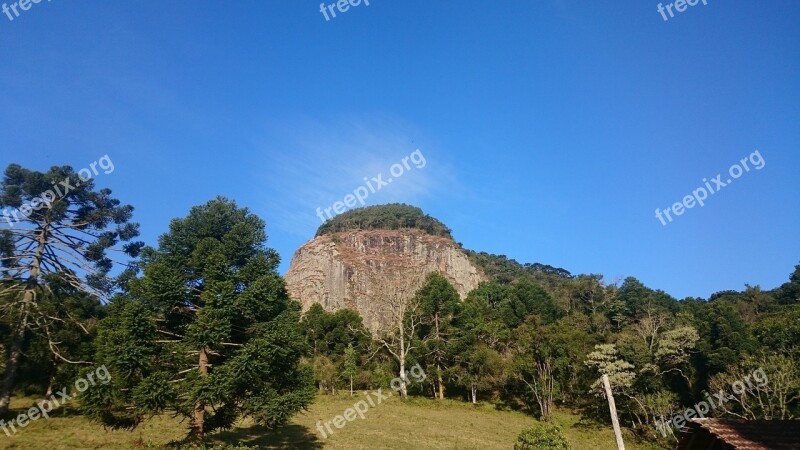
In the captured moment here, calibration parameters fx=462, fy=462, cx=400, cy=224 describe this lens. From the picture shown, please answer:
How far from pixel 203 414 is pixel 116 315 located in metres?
5.44

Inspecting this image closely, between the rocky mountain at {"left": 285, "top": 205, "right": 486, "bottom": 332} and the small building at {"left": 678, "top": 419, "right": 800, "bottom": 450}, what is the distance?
281 ft

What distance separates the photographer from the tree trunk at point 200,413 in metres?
18.4

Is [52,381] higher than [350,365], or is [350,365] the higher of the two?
[350,365]

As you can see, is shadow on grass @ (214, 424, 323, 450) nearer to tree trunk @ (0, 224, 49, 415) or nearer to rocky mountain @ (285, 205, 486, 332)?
tree trunk @ (0, 224, 49, 415)

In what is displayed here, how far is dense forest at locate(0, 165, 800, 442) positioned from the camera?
18.3 m

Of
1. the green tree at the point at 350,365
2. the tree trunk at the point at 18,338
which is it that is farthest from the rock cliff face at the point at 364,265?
the tree trunk at the point at 18,338

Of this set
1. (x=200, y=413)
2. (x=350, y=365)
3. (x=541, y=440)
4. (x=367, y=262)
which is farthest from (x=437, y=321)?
(x=367, y=262)

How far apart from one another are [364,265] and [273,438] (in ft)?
309

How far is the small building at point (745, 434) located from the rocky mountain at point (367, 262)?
3371 inches

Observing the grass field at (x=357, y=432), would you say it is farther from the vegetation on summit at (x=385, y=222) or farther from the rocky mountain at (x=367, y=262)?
the vegetation on summit at (x=385, y=222)

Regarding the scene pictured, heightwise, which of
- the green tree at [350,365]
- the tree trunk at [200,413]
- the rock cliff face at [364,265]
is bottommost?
the tree trunk at [200,413]

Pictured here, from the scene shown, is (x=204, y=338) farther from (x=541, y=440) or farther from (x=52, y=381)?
(x=52, y=381)

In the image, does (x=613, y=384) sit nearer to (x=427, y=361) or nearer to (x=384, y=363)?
(x=427, y=361)

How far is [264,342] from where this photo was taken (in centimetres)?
1845
